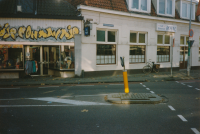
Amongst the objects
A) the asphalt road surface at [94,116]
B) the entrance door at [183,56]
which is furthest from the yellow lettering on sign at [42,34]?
the entrance door at [183,56]

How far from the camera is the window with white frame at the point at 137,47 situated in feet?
55.5

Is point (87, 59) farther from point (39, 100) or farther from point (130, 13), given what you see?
point (39, 100)

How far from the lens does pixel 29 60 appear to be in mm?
13820

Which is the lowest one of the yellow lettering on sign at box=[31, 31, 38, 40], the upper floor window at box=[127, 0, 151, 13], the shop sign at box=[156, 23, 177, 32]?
the yellow lettering on sign at box=[31, 31, 38, 40]

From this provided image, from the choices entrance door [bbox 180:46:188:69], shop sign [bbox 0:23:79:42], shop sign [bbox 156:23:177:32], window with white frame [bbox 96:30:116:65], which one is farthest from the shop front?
entrance door [bbox 180:46:188:69]

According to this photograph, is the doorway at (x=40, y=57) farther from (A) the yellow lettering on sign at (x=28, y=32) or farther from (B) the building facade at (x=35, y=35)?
(A) the yellow lettering on sign at (x=28, y=32)

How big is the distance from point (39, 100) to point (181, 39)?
60.1ft

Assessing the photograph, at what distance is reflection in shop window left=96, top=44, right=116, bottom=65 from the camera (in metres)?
15.2

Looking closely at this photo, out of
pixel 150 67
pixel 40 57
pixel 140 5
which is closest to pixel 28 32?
pixel 40 57

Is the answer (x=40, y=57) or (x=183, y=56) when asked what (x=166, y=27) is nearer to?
(x=183, y=56)

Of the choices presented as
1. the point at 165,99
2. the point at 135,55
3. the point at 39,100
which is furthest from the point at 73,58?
the point at 165,99

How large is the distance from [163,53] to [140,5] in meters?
5.63

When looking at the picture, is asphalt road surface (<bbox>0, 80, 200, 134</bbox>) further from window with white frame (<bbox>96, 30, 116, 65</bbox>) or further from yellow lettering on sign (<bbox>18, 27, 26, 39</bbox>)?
window with white frame (<bbox>96, 30, 116, 65</bbox>)

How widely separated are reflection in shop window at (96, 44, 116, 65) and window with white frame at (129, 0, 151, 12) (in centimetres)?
417
